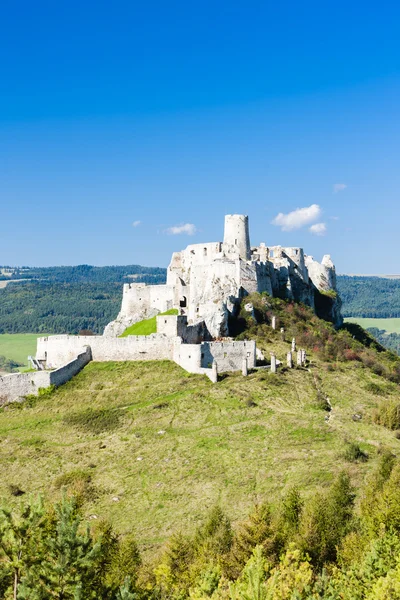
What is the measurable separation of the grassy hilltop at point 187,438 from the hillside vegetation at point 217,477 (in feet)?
0.45

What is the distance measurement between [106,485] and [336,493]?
15.1 metres

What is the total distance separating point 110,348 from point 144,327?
7.75 metres

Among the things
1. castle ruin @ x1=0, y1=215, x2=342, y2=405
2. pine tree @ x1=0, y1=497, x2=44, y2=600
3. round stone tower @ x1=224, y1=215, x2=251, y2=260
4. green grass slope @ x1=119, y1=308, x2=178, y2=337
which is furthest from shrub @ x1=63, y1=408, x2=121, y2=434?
round stone tower @ x1=224, y1=215, x2=251, y2=260

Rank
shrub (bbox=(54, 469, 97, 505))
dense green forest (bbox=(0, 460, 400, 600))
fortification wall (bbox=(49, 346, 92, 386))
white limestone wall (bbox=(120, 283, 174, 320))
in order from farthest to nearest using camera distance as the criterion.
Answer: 1. white limestone wall (bbox=(120, 283, 174, 320))
2. fortification wall (bbox=(49, 346, 92, 386))
3. shrub (bbox=(54, 469, 97, 505))
4. dense green forest (bbox=(0, 460, 400, 600))

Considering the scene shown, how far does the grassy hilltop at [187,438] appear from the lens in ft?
123

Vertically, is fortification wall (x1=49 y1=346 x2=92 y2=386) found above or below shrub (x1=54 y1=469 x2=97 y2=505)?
above

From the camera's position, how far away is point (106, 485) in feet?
130

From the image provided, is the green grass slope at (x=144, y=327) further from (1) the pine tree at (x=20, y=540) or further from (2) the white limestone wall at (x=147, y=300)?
(1) the pine tree at (x=20, y=540)

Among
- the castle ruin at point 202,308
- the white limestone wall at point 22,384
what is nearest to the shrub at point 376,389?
the castle ruin at point 202,308

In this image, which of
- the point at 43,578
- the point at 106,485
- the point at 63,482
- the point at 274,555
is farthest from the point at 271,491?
the point at 43,578

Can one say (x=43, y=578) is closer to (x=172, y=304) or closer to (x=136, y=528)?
(x=136, y=528)

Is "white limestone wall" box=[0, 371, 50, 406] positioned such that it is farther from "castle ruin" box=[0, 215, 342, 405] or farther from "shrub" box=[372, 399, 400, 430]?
"shrub" box=[372, 399, 400, 430]

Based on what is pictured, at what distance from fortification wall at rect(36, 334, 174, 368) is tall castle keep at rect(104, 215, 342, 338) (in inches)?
249

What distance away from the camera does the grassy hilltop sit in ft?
123
